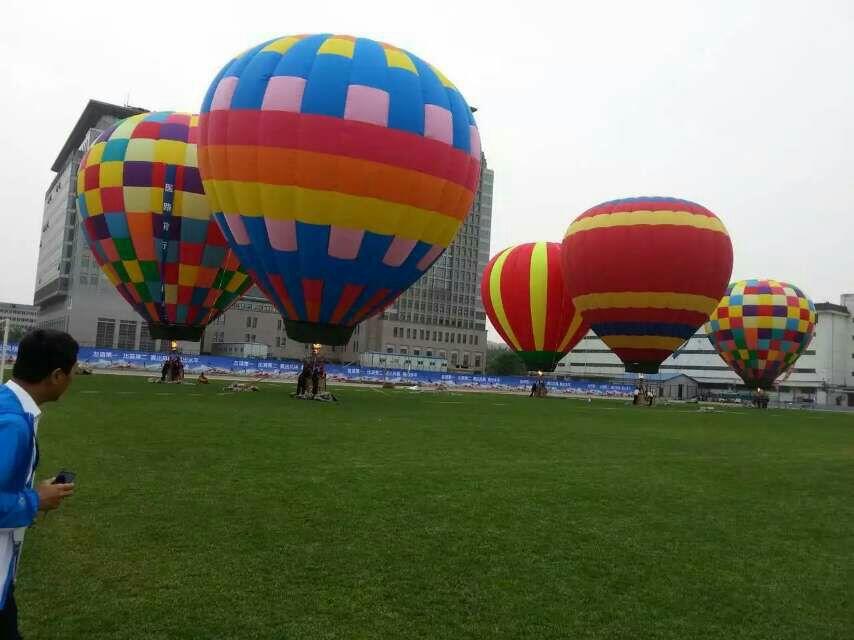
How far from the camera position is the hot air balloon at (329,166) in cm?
1992

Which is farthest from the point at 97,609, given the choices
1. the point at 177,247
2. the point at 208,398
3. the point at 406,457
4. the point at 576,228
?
the point at 576,228

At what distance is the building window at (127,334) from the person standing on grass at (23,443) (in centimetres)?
9494

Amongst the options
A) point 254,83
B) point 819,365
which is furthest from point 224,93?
point 819,365

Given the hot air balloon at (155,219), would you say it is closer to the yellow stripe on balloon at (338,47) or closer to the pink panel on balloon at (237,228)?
the pink panel on balloon at (237,228)

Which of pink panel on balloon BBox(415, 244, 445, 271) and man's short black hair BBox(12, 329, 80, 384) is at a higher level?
pink panel on balloon BBox(415, 244, 445, 271)

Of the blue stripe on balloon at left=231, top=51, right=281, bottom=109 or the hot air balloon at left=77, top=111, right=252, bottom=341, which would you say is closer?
the blue stripe on balloon at left=231, top=51, right=281, bottom=109

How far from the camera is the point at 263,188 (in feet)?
66.5

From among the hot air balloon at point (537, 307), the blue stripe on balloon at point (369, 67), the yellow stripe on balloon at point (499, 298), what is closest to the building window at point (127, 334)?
the yellow stripe on balloon at point (499, 298)

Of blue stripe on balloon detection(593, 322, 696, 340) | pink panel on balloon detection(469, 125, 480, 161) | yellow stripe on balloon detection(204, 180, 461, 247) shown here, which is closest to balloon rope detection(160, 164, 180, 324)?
yellow stripe on balloon detection(204, 180, 461, 247)

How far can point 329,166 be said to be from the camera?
783 inches

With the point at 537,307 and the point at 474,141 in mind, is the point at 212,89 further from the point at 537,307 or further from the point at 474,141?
the point at 537,307

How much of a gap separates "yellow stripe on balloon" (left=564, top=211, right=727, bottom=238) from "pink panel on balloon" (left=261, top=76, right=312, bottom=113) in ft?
64.5

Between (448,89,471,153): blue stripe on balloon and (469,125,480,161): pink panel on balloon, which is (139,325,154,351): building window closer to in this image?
(469,125,480,161): pink panel on balloon

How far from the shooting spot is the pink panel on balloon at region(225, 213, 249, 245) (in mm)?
21109
